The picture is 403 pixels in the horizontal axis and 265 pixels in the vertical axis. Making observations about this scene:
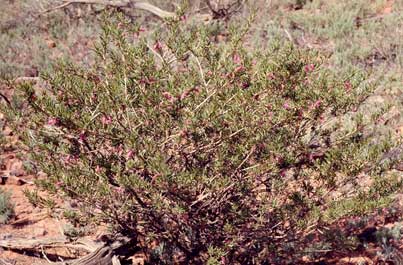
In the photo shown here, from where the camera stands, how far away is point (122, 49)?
11.4ft

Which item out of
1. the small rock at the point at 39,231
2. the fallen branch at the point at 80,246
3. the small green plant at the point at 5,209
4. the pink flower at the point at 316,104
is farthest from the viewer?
the small green plant at the point at 5,209

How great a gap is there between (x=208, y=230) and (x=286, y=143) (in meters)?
0.93

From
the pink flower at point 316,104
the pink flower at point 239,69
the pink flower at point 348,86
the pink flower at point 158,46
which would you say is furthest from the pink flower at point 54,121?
the pink flower at point 348,86

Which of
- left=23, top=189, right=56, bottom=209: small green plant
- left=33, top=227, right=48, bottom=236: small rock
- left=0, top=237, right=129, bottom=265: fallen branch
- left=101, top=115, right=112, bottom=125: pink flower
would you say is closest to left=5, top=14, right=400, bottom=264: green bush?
left=101, top=115, right=112, bottom=125: pink flower

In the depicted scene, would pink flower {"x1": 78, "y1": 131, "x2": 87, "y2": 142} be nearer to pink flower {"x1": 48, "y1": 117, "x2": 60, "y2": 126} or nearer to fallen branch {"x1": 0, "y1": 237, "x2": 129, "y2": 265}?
pink flower {"x1": 48, "y1": 117, "x2": 60, "y2": 126}

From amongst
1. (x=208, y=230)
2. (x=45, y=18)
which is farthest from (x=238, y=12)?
(x=208, y=230)

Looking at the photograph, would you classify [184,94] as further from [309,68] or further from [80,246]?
[80,246]

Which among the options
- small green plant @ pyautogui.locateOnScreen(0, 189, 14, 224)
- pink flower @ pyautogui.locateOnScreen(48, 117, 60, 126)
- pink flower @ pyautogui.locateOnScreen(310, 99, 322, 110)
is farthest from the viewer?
small green plant @ pyautogui.locateOnScreen(0, 189, 14, 224)

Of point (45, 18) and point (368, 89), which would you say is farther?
point (45, 18)

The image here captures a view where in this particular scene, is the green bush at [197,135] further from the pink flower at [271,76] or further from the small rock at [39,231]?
the small rock at [39,231]

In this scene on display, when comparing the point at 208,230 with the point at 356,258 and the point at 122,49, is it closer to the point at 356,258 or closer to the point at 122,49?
the point at 122,49

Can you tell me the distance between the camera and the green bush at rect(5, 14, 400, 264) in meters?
3.24

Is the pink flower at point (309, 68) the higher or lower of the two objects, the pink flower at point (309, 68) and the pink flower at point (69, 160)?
the higher

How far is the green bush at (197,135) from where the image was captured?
3236 millimetres
